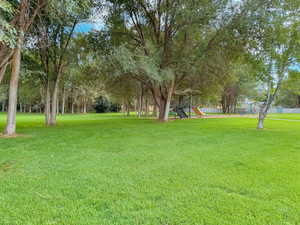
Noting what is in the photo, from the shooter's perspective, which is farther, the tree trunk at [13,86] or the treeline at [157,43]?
the treeline at [157,43]

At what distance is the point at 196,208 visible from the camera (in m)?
2.16

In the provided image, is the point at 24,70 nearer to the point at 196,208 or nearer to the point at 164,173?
the point at 164,173

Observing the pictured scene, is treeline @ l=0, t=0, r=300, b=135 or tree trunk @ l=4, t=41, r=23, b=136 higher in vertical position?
treeline @ l=0, t=0, r=300, b=135

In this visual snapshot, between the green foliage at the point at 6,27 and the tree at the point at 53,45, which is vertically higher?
the tree at the point at 53,45

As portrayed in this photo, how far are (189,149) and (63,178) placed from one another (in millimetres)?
3221

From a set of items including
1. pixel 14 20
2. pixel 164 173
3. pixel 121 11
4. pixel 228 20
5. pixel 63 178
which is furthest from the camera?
pixel 121 11

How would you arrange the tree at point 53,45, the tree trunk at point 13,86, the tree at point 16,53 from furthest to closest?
the tree at point 53,45 → the tree trunk at point 13,86 → the tree at point 16,53

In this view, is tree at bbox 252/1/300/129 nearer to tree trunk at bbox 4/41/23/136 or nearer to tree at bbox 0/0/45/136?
tree at bbox 0/0/45/136

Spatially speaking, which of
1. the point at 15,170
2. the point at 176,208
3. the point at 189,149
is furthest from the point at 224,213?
the point at 15,170

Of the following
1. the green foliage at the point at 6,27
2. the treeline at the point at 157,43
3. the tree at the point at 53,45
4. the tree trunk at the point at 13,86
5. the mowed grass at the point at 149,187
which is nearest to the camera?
the mowed grass at the point at 149,187

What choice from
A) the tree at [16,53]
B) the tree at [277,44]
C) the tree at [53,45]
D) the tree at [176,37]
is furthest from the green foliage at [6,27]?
the tree at [277,44]

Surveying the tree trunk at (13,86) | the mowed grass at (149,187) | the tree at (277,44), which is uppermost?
the tree at (277,44)

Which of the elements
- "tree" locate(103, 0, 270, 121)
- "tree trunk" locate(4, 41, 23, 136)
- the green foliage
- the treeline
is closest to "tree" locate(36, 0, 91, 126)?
the treeline

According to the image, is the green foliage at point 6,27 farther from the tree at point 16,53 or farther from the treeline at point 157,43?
the tree at point 16,53
